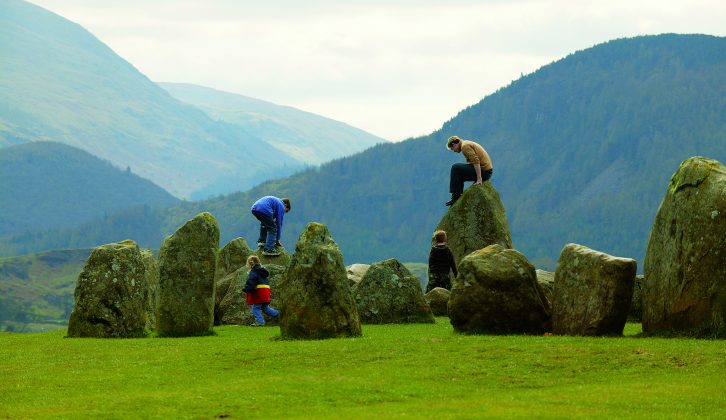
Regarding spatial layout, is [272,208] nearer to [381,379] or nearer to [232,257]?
[232,257]

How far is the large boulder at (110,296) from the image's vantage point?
31641mm

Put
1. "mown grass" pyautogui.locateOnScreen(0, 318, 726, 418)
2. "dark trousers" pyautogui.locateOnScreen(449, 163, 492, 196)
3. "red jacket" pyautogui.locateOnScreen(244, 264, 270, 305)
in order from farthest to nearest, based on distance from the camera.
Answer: "dark trousers" pyautogui.locateOnScreen(449, 163, 492, 196), "red jacket" pyautogui.locateOnScreen(244, 264, 270, 305), "mown grass" pyautogui.locateOnScreen(0, 318, 726, 418)

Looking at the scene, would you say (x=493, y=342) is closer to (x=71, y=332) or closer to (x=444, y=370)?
(x=444, y=370)

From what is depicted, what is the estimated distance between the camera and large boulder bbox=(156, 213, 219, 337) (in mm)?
31484

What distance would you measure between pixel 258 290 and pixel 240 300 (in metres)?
2.57

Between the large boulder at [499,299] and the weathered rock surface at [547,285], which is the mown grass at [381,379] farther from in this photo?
the weathered rock surface at [547,285]

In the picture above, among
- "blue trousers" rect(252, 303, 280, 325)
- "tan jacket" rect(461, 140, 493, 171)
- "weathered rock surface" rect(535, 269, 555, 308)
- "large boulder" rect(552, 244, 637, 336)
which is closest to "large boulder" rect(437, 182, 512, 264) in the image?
"tan jacket" rect(461, 140, 493, 171)

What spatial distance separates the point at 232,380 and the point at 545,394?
603cm

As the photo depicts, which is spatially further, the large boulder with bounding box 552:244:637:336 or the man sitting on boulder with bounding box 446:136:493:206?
the man sitting on boulder with bounding box 446:136:493:206

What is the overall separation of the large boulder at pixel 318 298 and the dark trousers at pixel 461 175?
47.8 ft

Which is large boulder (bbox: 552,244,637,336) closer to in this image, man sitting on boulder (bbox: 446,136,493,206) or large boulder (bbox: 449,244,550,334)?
large boulder (bbox: 449,244,550,334)

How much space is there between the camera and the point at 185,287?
31.6 m

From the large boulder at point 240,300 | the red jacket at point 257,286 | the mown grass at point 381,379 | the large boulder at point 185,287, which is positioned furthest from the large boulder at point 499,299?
the large boulder at point 240,300

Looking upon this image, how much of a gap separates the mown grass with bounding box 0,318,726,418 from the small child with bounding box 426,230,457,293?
1024cm
